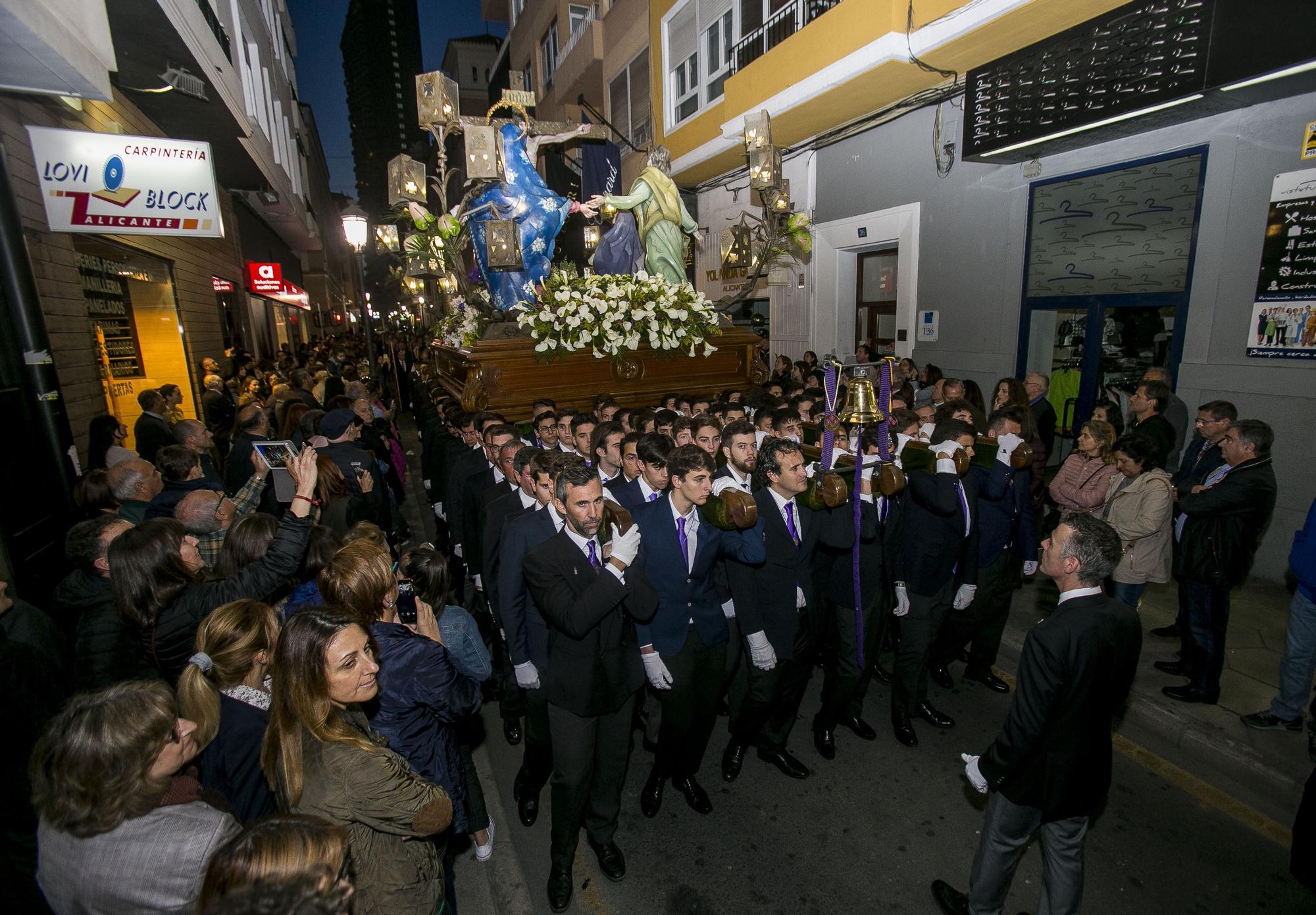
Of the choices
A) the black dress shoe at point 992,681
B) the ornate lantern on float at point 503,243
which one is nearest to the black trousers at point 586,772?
the black dress shoe at point 992,681

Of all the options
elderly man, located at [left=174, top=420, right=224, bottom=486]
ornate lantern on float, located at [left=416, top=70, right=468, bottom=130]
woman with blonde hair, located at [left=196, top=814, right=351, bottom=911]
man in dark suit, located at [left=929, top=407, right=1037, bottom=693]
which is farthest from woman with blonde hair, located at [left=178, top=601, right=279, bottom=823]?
ornate lantern on float, located at [left=416, top=70, right=468, bottom=130]

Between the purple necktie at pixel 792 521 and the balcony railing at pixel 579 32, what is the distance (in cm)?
1812

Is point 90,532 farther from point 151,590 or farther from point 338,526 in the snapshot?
point 338,526

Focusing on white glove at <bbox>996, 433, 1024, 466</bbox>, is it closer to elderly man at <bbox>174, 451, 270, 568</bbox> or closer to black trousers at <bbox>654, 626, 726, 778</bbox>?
black trousers at <bbox>654, 626, 726, 778</bbox>

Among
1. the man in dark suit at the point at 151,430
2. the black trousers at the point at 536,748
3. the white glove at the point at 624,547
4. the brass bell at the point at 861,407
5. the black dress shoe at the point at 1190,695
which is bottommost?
the black dress shoe at the point at 1190,695

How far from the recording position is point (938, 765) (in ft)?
13.0

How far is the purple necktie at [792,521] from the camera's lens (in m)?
3.64

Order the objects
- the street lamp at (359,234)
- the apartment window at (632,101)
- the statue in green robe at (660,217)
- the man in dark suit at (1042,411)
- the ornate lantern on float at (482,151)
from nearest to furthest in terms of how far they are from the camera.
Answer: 1. the ornate lantern on float at (482,151)
2. the man in dark suit at (1042,411)
3. the statue in green robe at (660,217)
4. the street lamp at (359,234)
5. the apartment window at (632,101)

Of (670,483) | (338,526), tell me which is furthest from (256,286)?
(670,483)

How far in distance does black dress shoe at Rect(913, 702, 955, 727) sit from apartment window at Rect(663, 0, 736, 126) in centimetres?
1220

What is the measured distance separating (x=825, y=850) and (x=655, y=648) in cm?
141

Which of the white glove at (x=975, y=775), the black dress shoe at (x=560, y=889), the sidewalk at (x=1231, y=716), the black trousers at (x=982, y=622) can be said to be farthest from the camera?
the black trousers at (x=982, y=622)

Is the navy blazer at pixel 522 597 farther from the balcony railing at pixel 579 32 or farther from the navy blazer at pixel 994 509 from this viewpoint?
the balcony railing at pixel 579 32

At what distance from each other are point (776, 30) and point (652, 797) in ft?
39.5
